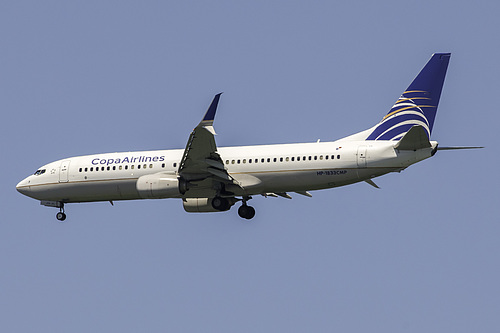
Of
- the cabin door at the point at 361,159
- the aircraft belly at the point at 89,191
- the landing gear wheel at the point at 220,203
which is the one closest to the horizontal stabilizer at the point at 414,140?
the cabin door at the point at 361,159

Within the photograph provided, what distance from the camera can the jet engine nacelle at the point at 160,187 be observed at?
4819cm

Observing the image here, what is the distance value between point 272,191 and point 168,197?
4.93 metres

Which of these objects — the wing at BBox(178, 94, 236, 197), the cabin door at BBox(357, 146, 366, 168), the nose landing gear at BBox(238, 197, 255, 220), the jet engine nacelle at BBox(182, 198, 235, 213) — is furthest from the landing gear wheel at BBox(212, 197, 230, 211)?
the cabin door at BBox(357, 146, 366, 168)

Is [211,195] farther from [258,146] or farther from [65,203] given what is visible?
[65,203]

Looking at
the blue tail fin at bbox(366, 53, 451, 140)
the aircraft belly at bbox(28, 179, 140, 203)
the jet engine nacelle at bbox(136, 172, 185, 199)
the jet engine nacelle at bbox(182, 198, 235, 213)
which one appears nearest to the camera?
the blue tail fin at bbox(366, 53, 451, 140)

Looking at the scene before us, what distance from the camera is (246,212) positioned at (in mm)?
51625

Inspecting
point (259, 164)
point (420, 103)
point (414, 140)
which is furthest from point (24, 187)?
point (414, 140)

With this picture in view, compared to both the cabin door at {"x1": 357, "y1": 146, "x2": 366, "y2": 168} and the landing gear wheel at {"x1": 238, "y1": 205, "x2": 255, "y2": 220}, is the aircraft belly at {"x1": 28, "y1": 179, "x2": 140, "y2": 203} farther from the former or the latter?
the cabin door at {"x1": 357, "y1": 146, "x2": 366, "y2": 168}

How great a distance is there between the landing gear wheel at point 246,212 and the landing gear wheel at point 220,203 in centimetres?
168

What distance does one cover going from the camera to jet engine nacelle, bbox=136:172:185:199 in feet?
158

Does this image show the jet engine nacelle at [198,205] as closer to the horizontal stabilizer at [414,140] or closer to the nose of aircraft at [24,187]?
the nose of aircraft at [24,187]

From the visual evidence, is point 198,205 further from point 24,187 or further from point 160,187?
point 24,187

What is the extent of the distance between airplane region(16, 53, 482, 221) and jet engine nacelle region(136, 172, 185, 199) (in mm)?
47

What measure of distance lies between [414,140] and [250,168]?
8.17m
